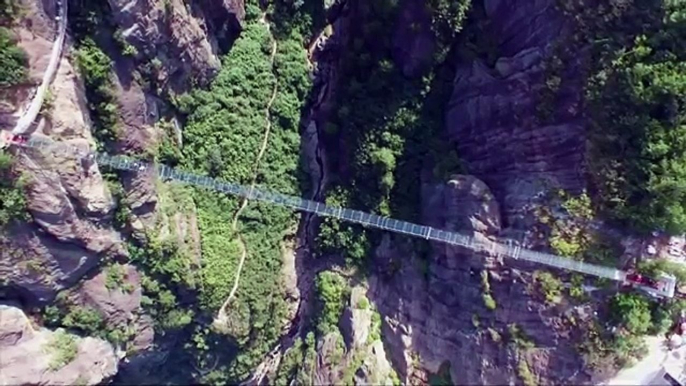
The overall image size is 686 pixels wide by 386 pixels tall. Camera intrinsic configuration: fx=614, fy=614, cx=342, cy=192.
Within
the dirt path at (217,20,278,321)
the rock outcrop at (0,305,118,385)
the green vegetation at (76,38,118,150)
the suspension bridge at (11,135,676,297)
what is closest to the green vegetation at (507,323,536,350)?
the suspension bridge at (11,135,676,297)

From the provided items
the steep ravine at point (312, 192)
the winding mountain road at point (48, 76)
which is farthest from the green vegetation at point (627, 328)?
the winding mountain road at point (48, 76)

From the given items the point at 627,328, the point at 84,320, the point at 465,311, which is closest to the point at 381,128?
the point at 465,311

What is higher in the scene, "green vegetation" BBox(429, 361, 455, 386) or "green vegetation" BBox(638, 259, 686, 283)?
"green vegetation" BBox(638, 259, 686, 283)

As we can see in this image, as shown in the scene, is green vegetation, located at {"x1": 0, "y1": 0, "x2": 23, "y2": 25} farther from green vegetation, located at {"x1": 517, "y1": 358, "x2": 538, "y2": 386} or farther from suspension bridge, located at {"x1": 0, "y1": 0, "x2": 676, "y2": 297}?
green vegetation, located at {"x1": 517, "y1": 358, "x2": 538, "y2": 386}

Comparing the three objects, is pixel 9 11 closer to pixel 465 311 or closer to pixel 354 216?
pixel 354 216

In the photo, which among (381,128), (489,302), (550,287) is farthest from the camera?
(381,128)

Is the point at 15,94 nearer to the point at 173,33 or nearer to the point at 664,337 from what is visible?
the point at 173,33

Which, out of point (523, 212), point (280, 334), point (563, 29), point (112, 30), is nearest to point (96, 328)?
point (280, 334)
